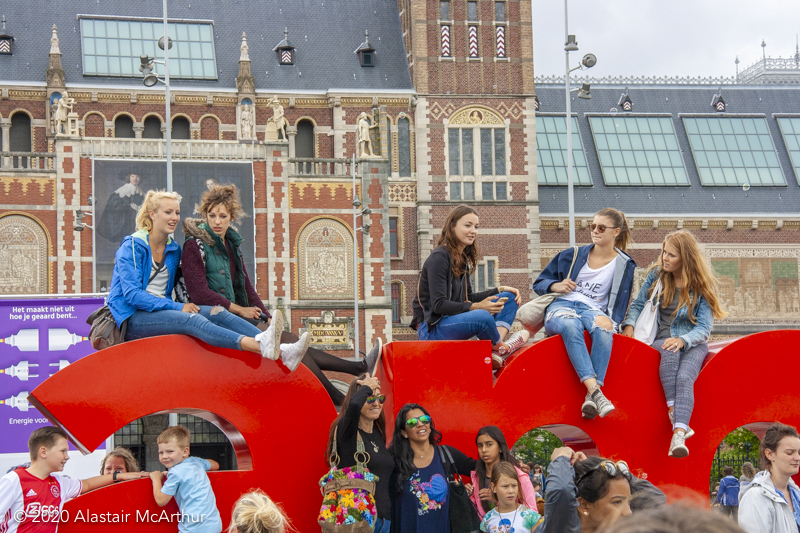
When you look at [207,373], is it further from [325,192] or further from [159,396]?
[325,192]

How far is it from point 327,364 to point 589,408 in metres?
1.63

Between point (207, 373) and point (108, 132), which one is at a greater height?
point (108, 132)

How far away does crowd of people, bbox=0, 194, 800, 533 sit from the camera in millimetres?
4652

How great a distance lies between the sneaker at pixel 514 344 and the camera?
6.12 m

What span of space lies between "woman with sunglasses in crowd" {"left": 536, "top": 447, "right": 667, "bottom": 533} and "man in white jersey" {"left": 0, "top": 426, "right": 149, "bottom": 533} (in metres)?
2.51

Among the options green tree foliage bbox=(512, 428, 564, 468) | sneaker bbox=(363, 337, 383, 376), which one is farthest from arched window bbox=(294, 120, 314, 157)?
sneaker bbox=(363, 337, 383, 376)

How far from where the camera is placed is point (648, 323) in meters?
6.19

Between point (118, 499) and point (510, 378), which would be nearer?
point (118, 499)

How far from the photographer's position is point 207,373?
213 inches

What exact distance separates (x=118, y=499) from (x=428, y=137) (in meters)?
27.8

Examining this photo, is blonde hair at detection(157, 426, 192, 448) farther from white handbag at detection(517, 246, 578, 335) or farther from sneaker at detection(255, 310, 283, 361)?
white handbag at detection(517, 246, 578, 335)

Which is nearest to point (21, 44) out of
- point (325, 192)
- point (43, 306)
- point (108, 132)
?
point (108, 132)

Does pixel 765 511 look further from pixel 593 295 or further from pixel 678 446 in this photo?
pixel 593 295

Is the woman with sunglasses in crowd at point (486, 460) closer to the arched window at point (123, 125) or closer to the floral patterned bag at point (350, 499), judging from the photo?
the floral patterned bag at point (350, 499)
